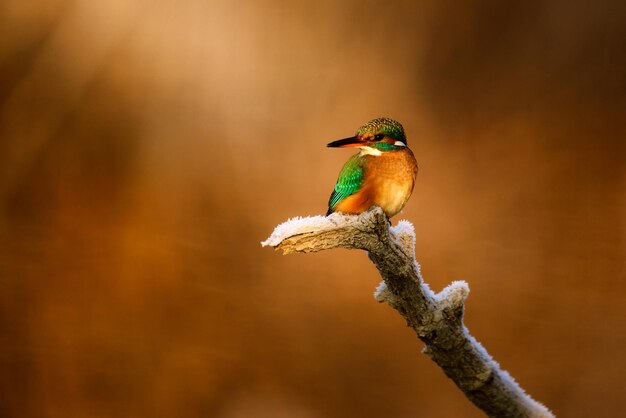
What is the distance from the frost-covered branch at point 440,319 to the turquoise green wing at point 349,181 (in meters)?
0.11

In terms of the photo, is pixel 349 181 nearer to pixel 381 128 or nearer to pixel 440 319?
pixel 381 128

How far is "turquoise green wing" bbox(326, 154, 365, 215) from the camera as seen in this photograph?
3.66 ft

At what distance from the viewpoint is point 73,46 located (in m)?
2.26

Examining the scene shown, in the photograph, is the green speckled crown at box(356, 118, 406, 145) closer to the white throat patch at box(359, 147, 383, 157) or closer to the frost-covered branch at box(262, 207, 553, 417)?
the white throat patch at box(359, 147, 383, 157)

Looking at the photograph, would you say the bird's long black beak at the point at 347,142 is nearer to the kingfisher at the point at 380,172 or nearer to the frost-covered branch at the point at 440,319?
the kingfisher at the point at 380,172

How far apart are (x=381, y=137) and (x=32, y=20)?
1732 millimetres

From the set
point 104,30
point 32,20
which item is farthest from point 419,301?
point 32,20

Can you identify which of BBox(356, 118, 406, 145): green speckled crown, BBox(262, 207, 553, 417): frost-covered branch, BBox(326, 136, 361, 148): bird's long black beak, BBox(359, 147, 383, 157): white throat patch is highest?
BBox(356, 118, 406, 145): green speckled crown

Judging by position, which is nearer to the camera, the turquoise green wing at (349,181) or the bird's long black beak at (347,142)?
the bird's long black beak at (347,142)

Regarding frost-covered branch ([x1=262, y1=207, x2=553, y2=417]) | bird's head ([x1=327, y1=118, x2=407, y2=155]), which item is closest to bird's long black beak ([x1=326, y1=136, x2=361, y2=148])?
bird's head ([x1=327, y1=118, x2=407, y2=155])

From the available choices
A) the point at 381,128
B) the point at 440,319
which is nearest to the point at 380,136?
the point at 381,128

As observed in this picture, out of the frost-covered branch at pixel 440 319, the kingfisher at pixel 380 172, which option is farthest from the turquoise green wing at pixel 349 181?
the frost-covered branch at pixel 440 319

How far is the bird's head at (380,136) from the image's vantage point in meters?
1.08

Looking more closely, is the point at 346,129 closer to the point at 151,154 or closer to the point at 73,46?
the point at 151,154
